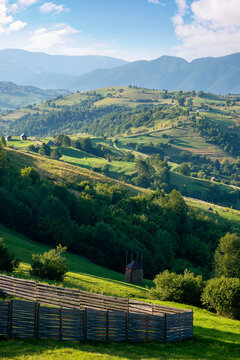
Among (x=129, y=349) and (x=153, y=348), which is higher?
(x=129, y=349)

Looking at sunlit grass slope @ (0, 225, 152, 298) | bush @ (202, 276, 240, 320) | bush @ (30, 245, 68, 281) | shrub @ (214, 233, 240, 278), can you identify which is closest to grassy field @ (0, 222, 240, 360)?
bush @ (202, 276, 240, 320)

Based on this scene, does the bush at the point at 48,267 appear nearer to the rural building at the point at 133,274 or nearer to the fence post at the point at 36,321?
the fence post at the point at 36,321

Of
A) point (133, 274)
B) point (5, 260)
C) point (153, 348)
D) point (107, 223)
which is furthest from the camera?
point (107, 223)

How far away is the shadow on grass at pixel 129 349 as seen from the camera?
18812mm

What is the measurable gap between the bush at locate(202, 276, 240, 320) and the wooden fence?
8.83 metres

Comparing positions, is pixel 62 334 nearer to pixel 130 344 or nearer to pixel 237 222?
pixel 130 344

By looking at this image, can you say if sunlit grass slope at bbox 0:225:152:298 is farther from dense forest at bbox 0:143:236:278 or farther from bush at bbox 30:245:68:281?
dense forest at bbox 0:143:236:278

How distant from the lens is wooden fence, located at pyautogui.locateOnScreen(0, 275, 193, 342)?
20453 mm

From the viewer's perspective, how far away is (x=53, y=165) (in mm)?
138000

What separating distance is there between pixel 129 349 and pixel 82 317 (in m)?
3.24

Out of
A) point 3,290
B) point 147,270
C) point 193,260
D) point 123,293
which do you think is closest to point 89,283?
point 123,293

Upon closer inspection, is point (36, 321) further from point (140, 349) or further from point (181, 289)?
point (181, 289)

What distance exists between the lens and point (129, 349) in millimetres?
21562

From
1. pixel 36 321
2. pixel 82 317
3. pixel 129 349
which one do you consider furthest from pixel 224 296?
pixel 36 321
